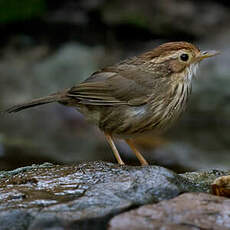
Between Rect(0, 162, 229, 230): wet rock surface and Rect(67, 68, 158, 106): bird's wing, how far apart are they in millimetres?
997

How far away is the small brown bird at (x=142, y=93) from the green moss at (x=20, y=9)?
5.82 metres

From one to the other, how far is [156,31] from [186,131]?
2.19m

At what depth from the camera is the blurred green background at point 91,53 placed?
968 cm

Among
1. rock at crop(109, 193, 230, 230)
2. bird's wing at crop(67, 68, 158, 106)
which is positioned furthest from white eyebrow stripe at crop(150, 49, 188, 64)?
rock at crop(109, 193, 230, 230)

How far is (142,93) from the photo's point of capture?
16.6 feet

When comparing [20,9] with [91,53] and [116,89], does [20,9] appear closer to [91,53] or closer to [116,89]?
[91,53]

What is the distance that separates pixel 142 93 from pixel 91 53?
598 cm

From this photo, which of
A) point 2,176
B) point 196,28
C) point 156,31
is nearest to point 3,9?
point 156,31

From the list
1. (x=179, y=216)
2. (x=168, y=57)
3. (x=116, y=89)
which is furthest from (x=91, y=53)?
(x=179, y=216)

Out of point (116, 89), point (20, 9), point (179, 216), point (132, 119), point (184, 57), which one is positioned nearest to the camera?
point (179, 216)

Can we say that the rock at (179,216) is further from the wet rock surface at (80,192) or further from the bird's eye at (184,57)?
the bird's eye at (184,57)

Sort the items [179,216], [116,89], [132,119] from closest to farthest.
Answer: [179,216], [132,119], [116,89]

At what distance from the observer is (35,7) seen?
10820 millimetres

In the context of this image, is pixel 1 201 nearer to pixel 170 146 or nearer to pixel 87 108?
pixel 87 108
